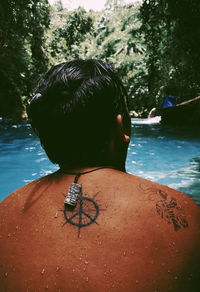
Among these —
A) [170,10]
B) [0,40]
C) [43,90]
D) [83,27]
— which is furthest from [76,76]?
[83,27]

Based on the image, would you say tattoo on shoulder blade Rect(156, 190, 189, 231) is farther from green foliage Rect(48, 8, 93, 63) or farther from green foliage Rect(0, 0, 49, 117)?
green foliage Rect(48, 8, 93, 63)

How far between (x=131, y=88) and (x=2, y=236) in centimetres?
2720

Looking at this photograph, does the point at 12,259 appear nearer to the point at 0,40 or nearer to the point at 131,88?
the point at 0,40

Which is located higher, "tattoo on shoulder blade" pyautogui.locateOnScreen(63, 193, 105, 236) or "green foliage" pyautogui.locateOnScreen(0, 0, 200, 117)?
"green foliage" pyautogui.locateOnScreen(0, 0, 200, 117)

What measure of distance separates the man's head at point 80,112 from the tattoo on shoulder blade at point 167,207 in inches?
8.7

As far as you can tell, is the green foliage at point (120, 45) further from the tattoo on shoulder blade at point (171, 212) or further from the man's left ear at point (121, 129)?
the tattoo on shoulder blade at point (171, 212)

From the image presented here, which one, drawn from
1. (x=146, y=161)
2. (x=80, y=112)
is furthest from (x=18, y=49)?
(x=80, y=112)

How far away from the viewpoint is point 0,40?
57.8 feet

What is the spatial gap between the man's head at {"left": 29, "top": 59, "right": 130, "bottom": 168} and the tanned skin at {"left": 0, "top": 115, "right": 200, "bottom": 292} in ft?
0.40

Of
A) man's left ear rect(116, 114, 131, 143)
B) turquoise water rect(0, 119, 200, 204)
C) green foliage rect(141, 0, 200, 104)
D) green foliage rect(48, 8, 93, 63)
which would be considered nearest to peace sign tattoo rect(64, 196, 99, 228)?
man's left ear rect(116, 114, 131, 143)

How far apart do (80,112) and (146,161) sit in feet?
28.8

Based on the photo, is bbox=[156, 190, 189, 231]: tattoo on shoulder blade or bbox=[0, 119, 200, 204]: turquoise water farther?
bbox=[0, 119, 200, 204]: turquoise water

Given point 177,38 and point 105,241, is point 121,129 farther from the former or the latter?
point 177,38

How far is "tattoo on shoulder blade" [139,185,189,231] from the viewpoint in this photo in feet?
3.34
